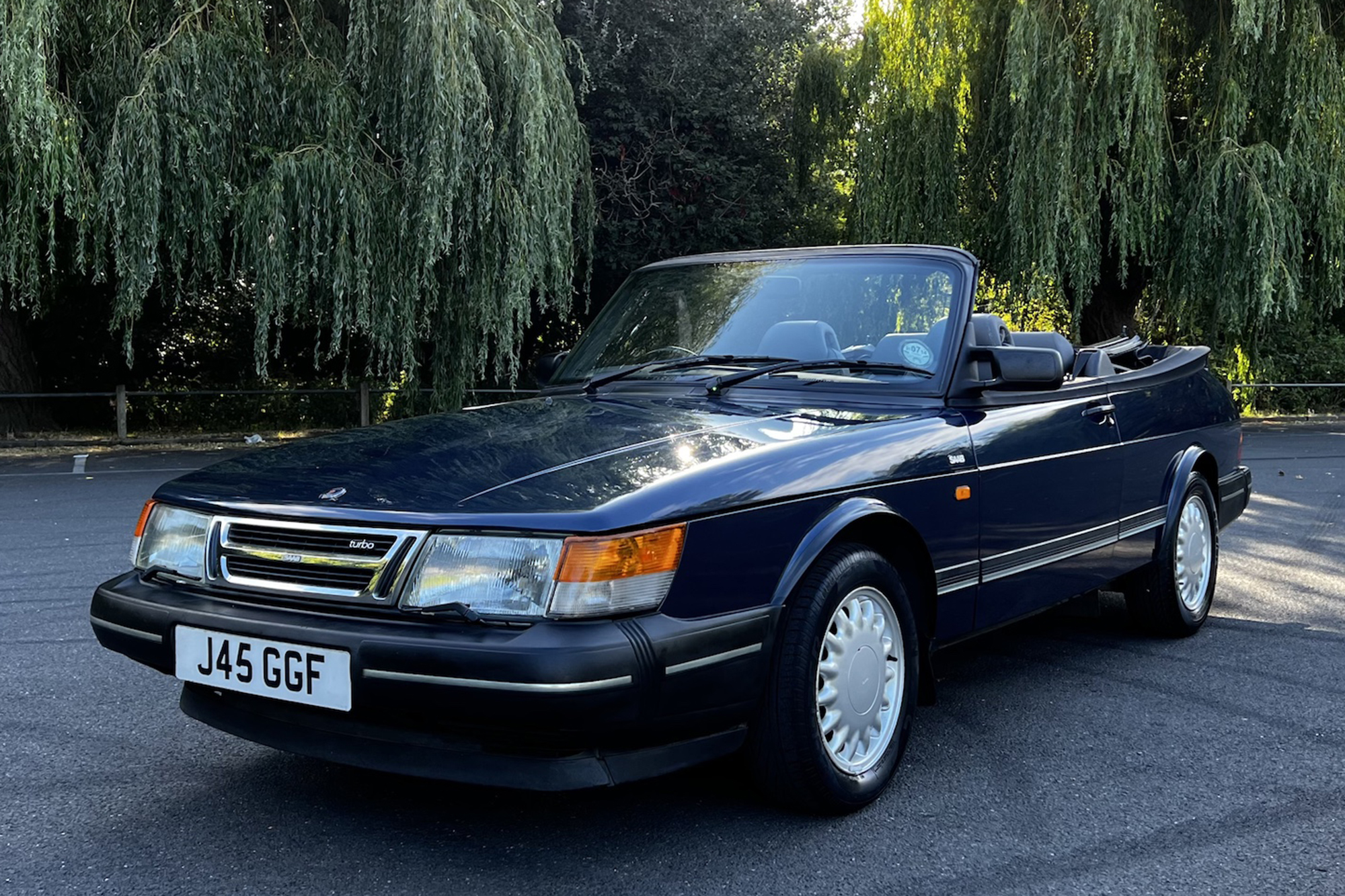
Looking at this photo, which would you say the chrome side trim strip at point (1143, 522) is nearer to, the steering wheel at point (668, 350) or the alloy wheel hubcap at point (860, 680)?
the alloy wheel hubcap at point (860, 680)

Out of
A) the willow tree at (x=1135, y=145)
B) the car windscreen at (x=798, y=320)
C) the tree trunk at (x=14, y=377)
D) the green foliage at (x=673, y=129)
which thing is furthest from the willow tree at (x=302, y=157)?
the car windscreen at (x=798, y=320)

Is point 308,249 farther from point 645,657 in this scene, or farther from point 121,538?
point 645,657

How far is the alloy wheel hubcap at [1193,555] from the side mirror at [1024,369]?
5.47 feet

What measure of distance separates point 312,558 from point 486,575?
1.61ft

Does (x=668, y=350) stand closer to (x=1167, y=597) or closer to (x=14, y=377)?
(x=1167, y=597)

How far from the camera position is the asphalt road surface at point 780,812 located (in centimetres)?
296

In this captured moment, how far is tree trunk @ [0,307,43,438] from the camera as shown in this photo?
15.6m

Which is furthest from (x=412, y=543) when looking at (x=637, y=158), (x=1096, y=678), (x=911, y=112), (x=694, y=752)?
(x=637, y=158)

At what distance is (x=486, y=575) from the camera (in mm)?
2830

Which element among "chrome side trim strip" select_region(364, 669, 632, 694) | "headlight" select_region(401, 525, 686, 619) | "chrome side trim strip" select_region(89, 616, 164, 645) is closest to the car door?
"headlight" select_region(401, 525, 686, 619)

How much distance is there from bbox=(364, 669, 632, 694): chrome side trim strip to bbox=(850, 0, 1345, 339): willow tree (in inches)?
496

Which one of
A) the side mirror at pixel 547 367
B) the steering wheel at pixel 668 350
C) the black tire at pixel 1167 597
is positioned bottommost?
the black tire at pixel 1167 597

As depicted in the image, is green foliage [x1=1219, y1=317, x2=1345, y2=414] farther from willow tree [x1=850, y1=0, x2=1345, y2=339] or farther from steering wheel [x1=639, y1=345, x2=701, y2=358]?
steering wheel [x1=639, y1=345, x2=701, y2=358]

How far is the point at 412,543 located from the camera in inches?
113
